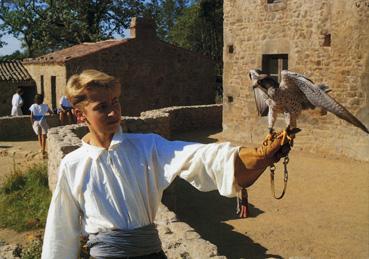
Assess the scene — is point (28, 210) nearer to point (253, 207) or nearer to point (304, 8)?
point (253, 207)

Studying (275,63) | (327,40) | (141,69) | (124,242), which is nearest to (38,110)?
(275,63)

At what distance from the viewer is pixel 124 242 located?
212cm

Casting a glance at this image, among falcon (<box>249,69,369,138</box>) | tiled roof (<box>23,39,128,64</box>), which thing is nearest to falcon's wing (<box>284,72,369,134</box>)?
falcon (<box>249,69,369,138</box>)

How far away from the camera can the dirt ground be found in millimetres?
5867

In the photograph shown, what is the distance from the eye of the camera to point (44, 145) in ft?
37.1

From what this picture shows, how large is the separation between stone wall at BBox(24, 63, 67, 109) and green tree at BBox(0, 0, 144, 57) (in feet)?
26.2

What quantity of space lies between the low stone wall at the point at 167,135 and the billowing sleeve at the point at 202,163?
1.92 m

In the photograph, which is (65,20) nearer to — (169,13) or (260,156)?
(169,13)

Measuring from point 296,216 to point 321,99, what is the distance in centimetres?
551

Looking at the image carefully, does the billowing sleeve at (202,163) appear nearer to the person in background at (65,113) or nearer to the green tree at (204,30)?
the person in background at (65,113)

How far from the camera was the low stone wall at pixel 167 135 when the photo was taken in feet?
13.2

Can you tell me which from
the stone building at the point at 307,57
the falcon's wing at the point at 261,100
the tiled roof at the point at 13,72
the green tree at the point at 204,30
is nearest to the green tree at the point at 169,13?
the green tree at the point at 204,30

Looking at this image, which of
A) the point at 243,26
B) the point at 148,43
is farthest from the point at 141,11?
the point at 243,26

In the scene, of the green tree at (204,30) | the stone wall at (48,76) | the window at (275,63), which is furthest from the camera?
the green tree at (204,30)
